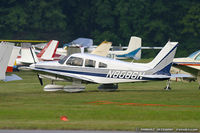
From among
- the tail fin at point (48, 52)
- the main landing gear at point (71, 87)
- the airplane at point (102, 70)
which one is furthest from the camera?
the tail fin at point (48, 52)

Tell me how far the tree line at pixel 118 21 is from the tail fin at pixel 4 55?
57.8 metres

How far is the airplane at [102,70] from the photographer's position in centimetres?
2244

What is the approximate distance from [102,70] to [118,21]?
59.0 m

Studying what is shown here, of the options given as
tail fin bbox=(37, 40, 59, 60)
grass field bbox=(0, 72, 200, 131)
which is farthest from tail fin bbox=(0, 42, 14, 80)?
tail fin bbox=(37, 40, 59, 60)

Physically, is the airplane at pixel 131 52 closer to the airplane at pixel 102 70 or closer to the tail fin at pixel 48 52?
the tail fin at pixel 48 52

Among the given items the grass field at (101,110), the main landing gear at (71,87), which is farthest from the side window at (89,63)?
the grass field at (101,110)

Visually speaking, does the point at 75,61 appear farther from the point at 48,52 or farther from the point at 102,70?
the point at 48,52

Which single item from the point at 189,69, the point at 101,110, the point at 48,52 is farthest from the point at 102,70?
the point at 48,52

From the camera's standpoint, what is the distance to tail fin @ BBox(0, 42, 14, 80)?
19828 mm

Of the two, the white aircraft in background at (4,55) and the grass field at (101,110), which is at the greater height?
the white aircraft in background at (4,55)

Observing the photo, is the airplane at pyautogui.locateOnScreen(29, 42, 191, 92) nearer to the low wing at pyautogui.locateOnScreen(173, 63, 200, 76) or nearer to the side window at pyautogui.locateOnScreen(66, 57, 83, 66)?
the side window at pyautogui.locateOnScreen(66, 57, 83, 66)

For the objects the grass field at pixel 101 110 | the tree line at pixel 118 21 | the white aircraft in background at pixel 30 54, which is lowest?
the grass field at pixel 101 110

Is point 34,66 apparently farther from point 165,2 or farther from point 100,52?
point 165,2

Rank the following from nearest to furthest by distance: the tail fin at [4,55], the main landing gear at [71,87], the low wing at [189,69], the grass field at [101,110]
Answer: the grass field at [101,110]
the tail fin at [4,55]
the low wing at [189,69]
the main landing gear at [71,87]
